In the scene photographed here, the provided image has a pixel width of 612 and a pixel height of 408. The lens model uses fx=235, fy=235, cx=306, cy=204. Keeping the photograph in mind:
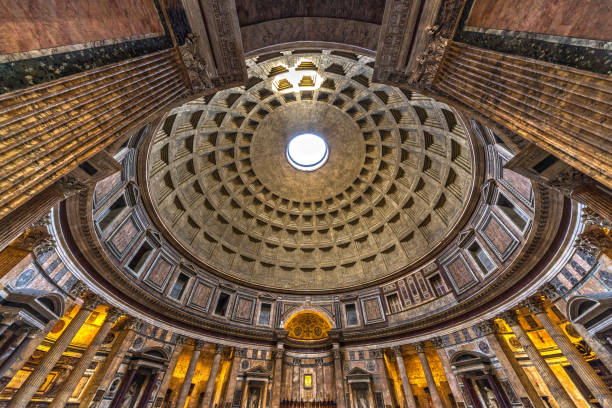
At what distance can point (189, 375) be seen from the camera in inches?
551

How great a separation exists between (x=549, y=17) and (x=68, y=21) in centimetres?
926

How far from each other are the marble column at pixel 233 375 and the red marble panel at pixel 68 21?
1792 cm

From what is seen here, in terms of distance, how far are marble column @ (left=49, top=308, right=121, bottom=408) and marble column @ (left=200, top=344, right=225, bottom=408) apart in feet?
21.8

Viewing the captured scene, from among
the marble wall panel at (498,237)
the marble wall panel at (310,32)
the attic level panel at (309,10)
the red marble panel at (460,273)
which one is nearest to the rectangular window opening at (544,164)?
the marble wall panel at (310,32)

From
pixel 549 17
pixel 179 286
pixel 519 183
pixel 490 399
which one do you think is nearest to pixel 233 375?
pixel 179 286

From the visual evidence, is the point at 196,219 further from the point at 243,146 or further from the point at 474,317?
the point at 474,317

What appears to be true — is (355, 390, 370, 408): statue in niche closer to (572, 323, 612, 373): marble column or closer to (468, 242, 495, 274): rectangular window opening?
(468, 242, 495, 274): rectangular window opening

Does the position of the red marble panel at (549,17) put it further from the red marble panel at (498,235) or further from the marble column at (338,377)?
the marble column at (338,377)

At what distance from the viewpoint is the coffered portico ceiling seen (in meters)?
15.3

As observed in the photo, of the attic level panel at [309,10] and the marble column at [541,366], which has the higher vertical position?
the attic level panel at [309,10]

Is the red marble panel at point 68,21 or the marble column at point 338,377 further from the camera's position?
the marble column at point 338,377

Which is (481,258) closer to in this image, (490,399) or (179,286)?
(490,399)

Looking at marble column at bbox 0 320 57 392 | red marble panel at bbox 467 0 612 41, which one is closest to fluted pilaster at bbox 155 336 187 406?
marble column at bbox 0 320 57 392

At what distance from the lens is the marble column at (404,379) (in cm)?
1366
